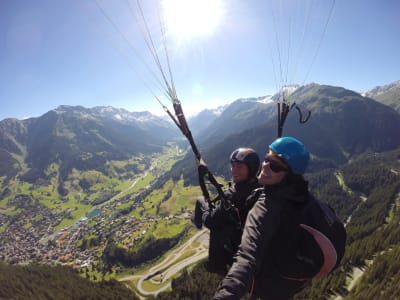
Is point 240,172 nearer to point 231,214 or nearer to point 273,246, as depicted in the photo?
point 231,214

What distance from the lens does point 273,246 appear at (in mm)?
3459

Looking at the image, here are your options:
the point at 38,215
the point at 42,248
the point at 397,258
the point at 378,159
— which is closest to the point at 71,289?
the point at 42,248

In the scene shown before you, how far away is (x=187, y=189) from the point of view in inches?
7387

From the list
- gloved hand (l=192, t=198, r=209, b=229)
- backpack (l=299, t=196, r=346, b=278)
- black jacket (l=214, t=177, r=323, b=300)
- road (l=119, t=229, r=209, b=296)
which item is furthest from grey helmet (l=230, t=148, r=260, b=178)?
road (l=119, t=229, r=209, b=296)

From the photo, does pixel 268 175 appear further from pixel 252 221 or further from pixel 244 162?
pixel 244 162

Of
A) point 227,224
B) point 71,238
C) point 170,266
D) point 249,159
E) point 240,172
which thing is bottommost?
point 71,238

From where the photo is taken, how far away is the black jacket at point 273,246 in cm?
291

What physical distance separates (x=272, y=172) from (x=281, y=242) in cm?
103

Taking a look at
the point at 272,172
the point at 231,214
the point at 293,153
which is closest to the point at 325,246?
the point at 272,172

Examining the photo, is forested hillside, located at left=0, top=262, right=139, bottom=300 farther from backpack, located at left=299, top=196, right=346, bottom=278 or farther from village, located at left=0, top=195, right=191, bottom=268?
backpack, located at left=299, top=196, right=346, bottom=278

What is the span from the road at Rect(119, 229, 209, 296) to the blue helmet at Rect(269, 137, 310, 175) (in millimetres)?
86678

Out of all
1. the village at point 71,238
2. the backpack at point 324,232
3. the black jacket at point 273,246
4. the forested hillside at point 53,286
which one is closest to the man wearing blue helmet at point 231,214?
the black jacket at point 273,246

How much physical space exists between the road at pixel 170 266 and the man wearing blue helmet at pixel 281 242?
86.1m

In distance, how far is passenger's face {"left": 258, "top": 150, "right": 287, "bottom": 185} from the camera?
3764 mm
